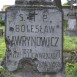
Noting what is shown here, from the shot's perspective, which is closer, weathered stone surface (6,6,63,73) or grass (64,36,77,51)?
weathered stone surface (6,6,63,73)

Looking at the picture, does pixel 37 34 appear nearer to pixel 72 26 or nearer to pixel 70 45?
pixel 70 45

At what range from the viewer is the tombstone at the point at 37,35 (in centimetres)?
604

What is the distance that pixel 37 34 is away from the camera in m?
6.05

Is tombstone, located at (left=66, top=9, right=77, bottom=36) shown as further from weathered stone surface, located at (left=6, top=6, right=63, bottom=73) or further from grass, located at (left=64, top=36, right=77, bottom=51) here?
weathered stone surface, located at (left=6, top=6, right=63, bottom=73)

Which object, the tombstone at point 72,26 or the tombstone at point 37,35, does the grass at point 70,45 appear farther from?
the tombstone at point 72,26

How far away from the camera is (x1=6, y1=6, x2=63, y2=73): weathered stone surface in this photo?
238 inches

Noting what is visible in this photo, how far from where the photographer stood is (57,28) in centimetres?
605

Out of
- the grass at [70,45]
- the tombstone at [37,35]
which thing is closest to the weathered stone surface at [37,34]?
the tombstone at [37,35]

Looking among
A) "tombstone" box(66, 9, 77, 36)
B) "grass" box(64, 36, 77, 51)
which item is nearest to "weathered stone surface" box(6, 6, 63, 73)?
"grass" box(64, 36, 77, 51)

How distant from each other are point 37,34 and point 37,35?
14mm

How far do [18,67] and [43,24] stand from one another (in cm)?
69

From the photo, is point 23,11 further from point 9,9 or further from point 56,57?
point 56,57

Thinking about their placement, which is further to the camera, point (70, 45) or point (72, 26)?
point (72, 26)

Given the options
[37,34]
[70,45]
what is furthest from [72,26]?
[37,34]
